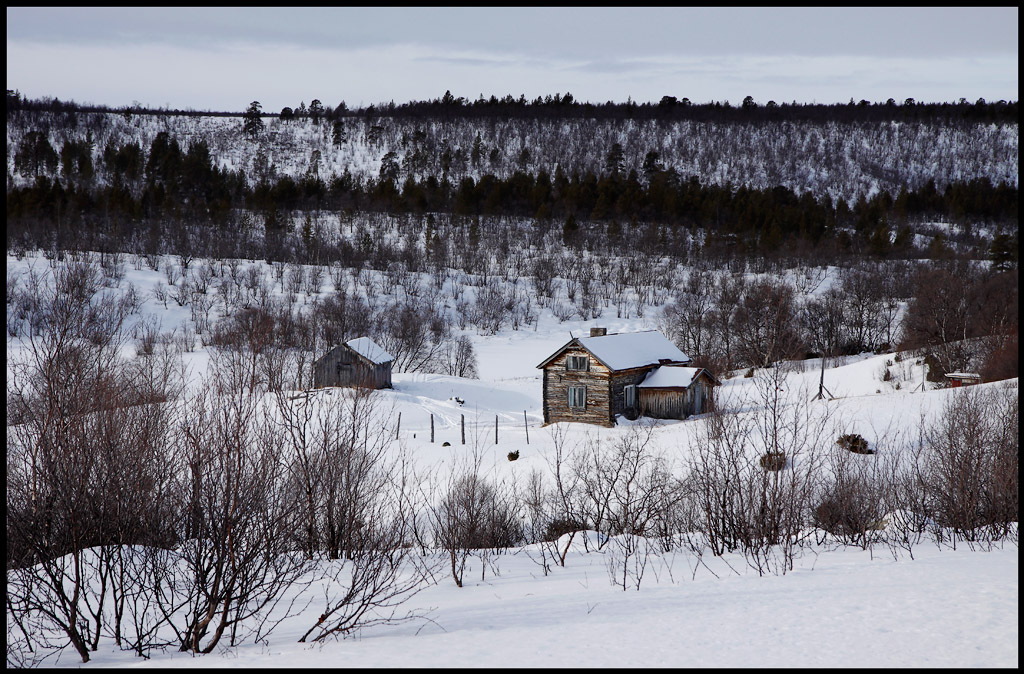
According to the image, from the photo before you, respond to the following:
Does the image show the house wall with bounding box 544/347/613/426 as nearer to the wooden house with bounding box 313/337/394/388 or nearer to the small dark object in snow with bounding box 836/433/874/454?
the wooden house with bounding box 313/337/394/388

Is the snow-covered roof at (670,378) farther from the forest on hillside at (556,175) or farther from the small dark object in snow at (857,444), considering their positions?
the forest on hillside at (556,175)

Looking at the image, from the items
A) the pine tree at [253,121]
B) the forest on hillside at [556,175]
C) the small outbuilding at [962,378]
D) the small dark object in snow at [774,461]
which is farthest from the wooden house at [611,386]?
the pine tree at [253,121]

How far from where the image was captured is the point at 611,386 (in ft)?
111

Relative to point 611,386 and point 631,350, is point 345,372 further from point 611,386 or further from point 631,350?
point 631,350

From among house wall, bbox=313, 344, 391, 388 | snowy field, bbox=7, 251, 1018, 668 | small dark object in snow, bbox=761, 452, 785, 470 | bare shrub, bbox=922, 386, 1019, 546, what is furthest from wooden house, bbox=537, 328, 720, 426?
snowy field, bbox=7, 251, 1018, 668

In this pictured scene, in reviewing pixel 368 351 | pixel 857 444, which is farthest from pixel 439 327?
pixel 857 444

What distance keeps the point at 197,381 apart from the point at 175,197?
7096 centimetres

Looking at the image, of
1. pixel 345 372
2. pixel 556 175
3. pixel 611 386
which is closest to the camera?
pixel 611 386

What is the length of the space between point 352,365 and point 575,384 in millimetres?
13268

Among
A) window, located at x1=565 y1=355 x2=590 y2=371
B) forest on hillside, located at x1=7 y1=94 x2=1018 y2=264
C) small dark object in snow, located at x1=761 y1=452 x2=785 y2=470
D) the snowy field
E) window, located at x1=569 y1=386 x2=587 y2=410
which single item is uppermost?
forest on hillside, located at x1=7 y1=94 x2=1018 y2=264

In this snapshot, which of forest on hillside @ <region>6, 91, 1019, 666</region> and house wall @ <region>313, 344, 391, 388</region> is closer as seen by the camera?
forest on hillside @ <region>6, 91, 1019, 666</region>

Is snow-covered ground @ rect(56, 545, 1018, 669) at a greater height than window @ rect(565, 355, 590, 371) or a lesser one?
lesser

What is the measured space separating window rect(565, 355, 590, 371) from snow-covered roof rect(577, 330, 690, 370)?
0.63 meters

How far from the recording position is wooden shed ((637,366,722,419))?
34.3m
